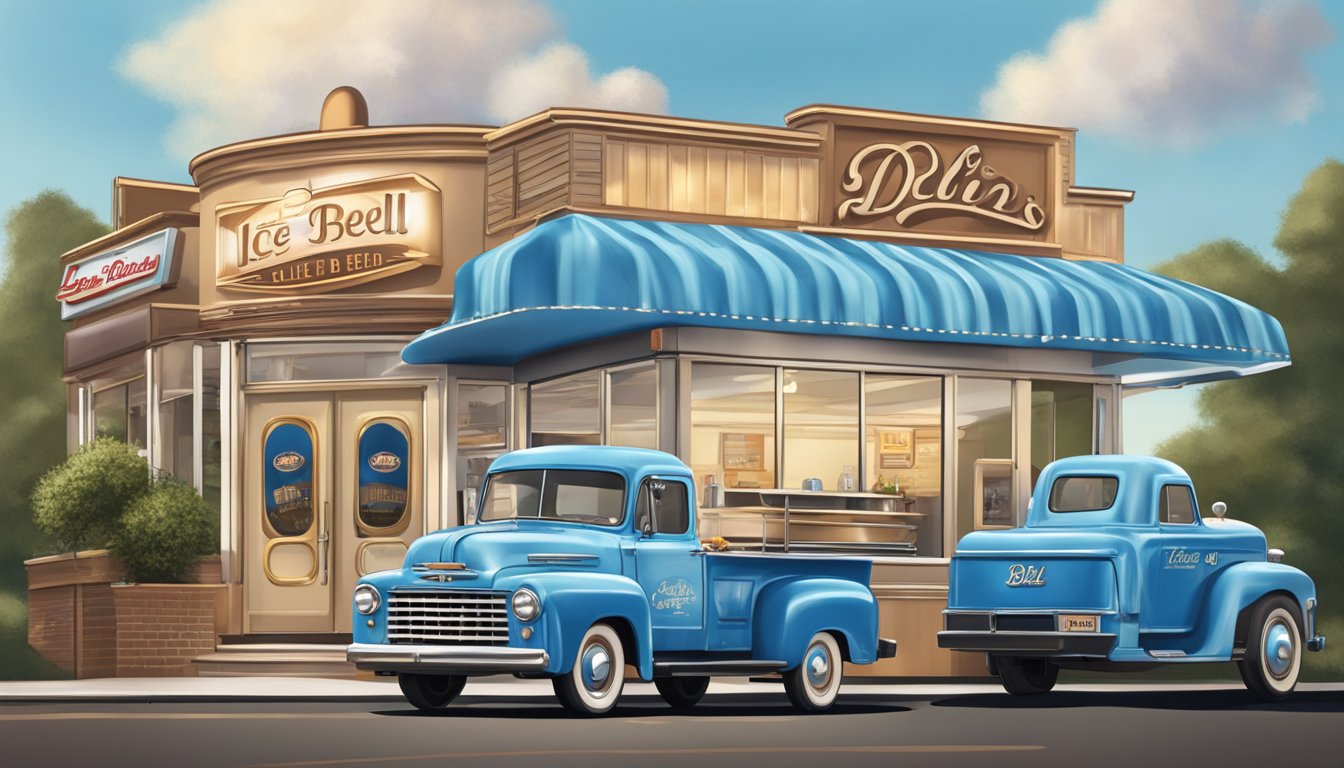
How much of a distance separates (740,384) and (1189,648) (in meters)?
6.39

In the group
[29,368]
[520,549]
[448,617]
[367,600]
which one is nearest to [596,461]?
[520,549]

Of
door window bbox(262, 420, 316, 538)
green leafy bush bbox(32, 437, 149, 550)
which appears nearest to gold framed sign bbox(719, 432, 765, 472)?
door window bbox(262, 420, 316, 538)

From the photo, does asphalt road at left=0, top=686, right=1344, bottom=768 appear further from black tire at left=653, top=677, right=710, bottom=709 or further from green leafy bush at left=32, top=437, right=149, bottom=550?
green leafy bush at left=32, top=437, right=149, bottom=550

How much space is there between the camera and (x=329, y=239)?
2605 cm

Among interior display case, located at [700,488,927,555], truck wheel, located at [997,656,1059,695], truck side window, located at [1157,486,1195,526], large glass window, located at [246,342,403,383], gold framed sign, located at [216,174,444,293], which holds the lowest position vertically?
truck wheel, located at [997,656,1059,695]

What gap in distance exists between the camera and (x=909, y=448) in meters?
24.3

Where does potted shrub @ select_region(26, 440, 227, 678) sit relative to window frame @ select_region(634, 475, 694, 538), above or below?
below

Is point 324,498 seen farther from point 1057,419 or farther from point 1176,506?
point 1176,506

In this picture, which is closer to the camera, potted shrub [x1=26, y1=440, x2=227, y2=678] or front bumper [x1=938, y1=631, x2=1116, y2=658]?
front bumper [x1=938, y1=631, x2=1116, y2=658]

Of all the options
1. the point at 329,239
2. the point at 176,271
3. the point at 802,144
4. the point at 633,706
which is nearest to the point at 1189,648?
the point at 633,706

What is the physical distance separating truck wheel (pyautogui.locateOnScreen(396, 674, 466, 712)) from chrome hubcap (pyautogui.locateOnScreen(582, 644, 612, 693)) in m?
1.82

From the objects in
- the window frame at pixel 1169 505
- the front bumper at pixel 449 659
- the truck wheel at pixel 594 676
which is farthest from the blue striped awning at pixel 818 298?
the front bumper at pixel 449 659

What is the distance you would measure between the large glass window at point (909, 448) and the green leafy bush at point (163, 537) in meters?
8.66

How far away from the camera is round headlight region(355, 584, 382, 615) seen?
16672mm
